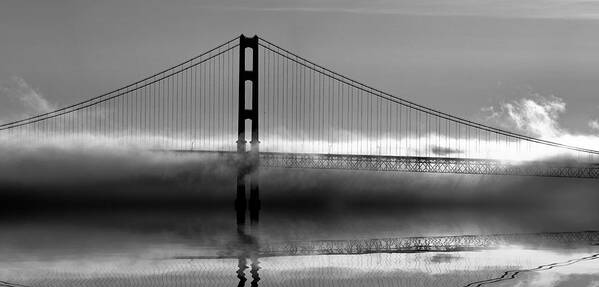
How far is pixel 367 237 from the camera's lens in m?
76.4

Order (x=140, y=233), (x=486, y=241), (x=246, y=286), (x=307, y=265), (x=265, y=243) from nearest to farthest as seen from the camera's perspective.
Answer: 1. (x=246, y=286)
2. (x=307, y=265)
3. (x=265, y=243)
4. (x=486, y=241)
5. (x=140, y=233)

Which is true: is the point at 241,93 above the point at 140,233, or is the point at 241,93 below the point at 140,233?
above

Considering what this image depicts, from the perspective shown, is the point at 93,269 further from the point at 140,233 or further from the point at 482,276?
the point at 140,233

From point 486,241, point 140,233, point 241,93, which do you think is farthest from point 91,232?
point 241,93

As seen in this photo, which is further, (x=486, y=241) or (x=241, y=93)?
(x=241, y=93)

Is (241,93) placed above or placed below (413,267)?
above

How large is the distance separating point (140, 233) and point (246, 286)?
121 feet

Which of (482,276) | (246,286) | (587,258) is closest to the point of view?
(246,286)

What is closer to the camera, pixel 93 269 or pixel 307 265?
pixel 93 269

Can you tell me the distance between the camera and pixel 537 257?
5778 centimetres

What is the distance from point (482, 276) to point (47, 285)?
17.6 metres

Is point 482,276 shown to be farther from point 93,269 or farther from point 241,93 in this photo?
point 241,93

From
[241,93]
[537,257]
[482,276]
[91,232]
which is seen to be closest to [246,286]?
[482,276]

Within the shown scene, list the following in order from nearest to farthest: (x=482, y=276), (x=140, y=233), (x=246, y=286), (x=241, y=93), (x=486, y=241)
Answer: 1. (x=246, y=286)
2. (x=482, y=276)
3. (x=486, y=241)
4. (x=140, y=233)
5. (x=241, y=93)
